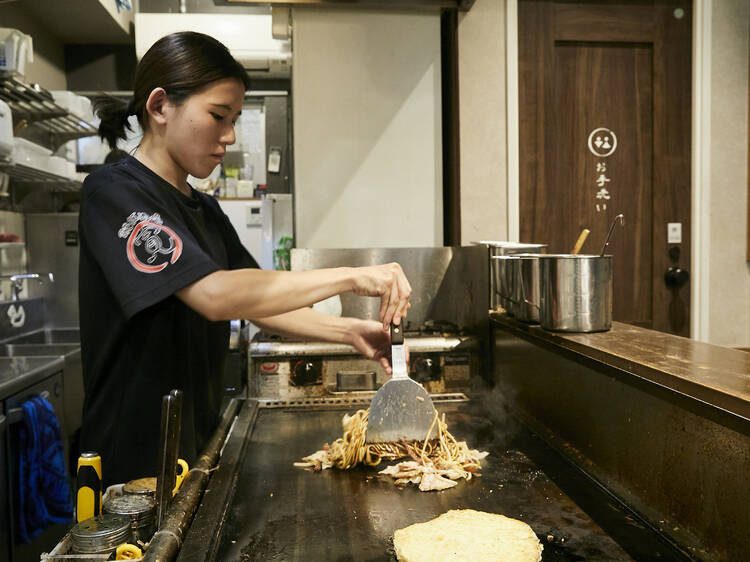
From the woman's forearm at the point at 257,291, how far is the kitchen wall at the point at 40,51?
368 centimetres

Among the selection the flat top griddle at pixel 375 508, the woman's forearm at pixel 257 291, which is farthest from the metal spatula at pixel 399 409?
the woman's forearm at pixel 257 291

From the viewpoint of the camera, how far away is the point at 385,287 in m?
1.43

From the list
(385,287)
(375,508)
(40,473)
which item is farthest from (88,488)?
(40,473)

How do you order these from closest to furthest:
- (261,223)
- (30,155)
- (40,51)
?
(30,155), (40,51), (261,223)

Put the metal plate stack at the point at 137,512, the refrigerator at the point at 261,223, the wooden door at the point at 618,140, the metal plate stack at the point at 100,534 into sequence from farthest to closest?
the refrigerator at the point at 261,223 → the wooden door at the point at 618,140 → the metal plate stack at the point at 137,512 → the metal plate stack at the point at 100,534

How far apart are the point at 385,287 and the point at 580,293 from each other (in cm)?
54

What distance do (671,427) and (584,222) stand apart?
1.91m

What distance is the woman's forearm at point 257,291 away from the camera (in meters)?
1.32

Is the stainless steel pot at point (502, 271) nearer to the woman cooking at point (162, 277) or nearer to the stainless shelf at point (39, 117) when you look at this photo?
the woman cooking at point (162, 277)

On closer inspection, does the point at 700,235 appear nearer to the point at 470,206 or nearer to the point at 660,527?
the point at 470,206

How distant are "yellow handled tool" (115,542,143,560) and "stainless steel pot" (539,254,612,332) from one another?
44.4 inches

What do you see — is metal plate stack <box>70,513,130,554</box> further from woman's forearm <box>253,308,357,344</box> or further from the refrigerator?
the refrigerator

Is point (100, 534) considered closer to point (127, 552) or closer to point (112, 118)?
point (127, 552)

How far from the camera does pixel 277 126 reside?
202 inches
